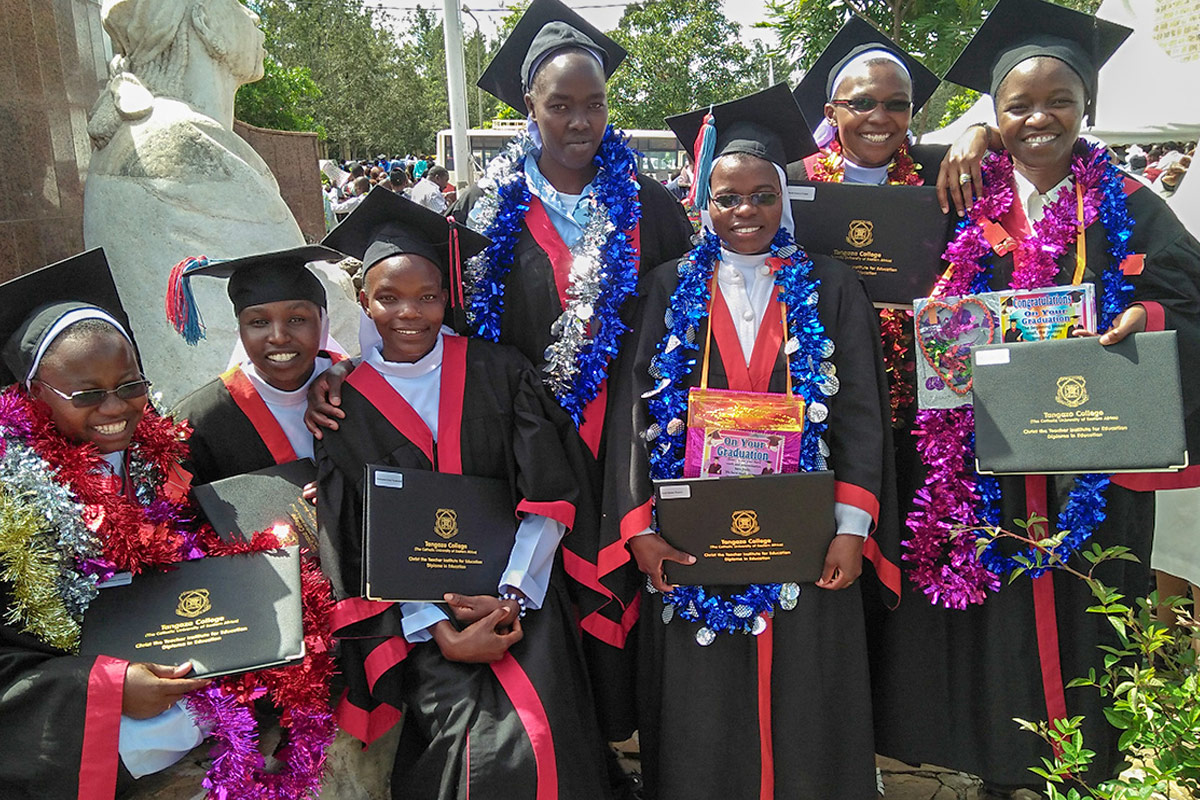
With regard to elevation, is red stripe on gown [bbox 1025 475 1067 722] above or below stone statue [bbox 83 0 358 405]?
below

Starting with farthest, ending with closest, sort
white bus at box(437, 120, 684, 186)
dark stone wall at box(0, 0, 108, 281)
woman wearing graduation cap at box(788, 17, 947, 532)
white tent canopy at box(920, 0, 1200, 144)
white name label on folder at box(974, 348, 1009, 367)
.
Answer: white bus at box(437, 120, 684, 186), white tent canopy at box(920, 0, 1200, 144), dark stone wall at box(0, 0, 108, 281), woman wearing graduation cap at box(788, 17, 947, 532), white name label on folder at box(974, 348, 1009, 367)

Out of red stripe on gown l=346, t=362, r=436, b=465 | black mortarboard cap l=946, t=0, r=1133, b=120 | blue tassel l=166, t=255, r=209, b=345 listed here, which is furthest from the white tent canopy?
blue tassel l=166, t=255, r=209, b=345

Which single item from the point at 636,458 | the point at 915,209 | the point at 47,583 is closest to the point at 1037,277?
the point at 915,209

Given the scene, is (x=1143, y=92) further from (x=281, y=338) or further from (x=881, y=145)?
(x=281, y=338)

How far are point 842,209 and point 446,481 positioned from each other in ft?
5.40

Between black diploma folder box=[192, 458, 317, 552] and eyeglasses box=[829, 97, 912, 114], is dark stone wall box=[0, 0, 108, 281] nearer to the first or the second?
black diploma folder box=[192, 458, 317, 552]

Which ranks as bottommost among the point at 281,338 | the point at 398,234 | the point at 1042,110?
the point at 281,338

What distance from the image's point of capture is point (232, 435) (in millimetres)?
2959

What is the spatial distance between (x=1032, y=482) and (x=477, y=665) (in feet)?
6.18

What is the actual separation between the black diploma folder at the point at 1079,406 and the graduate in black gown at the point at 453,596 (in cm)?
134

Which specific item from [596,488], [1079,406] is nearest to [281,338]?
[596,488]

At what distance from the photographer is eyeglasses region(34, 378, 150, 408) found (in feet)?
7.95

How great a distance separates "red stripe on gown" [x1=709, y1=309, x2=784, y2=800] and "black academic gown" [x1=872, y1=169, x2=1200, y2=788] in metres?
0.58

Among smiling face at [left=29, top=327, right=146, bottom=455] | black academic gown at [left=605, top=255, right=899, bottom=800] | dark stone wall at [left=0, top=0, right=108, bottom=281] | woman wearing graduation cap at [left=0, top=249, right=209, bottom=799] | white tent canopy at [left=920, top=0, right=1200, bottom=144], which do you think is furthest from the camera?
white tent canopy at [left=920, top=0, right=1200, bottom=144]
